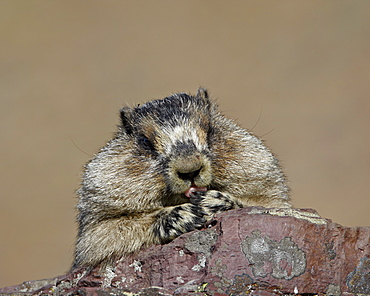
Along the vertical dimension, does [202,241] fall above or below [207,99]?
below

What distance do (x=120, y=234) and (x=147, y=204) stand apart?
437 mm

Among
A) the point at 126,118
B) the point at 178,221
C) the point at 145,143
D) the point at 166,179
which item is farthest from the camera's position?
the point at 126,118

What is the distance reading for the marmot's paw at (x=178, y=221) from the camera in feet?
16.5

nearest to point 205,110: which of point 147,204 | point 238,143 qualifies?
point 238,143

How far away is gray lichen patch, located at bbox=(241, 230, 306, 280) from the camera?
14.4ft

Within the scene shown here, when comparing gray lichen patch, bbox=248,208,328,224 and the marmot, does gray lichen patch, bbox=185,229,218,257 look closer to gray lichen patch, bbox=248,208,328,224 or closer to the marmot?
the marmot

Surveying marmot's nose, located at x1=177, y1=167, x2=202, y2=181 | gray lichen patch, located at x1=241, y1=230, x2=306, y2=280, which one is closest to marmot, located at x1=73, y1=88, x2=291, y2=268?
marmot's nose, located at x1=177, y1=167, x2=202, y2=181

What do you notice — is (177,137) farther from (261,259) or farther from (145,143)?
(261,259)

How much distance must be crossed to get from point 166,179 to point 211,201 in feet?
1.77

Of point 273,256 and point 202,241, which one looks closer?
point 273,256

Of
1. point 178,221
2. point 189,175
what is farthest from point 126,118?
point 178,221

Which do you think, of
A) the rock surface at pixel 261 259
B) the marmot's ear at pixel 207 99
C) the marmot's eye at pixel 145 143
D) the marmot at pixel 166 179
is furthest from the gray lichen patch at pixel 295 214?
the marmot's ear at pixel 207 99

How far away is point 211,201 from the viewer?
5.15 m

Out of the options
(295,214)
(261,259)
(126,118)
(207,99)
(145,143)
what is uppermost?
(207,99)
